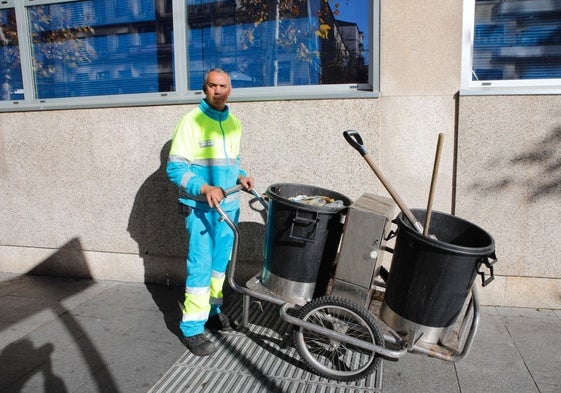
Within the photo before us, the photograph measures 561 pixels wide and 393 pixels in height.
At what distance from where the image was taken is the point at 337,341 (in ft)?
9.36

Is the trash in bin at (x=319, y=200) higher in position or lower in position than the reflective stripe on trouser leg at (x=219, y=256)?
higher

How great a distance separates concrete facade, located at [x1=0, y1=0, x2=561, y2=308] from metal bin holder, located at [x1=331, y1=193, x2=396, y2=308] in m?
1.24

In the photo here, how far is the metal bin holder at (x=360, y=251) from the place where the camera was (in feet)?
8.84

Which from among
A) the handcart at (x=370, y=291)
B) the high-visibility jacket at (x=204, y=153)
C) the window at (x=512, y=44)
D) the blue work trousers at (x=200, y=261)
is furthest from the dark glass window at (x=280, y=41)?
the blue work trousers at (x=200, y=261)

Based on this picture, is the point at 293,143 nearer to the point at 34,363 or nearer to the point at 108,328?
the point at 108,328

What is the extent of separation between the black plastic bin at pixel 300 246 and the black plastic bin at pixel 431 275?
430 mm

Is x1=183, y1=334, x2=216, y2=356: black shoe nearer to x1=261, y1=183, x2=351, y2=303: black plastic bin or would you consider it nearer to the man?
the man

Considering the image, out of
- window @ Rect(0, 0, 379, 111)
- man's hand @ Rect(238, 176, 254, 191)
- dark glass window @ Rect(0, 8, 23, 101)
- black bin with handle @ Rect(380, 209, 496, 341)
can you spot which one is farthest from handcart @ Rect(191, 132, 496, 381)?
dark glass window @ Rect(0, 8, 23, 101)

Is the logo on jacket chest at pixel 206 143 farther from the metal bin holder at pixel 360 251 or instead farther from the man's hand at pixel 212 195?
the metal bin holder at pixel 360 251

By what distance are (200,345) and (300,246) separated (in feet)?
3.45

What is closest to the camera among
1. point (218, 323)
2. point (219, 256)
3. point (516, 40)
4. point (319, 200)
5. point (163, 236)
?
point (319, 200)

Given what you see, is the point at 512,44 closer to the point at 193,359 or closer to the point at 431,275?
the point at 431,275

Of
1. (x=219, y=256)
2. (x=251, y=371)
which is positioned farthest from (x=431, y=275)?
(x=219, y=256)

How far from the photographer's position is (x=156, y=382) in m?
2.88
